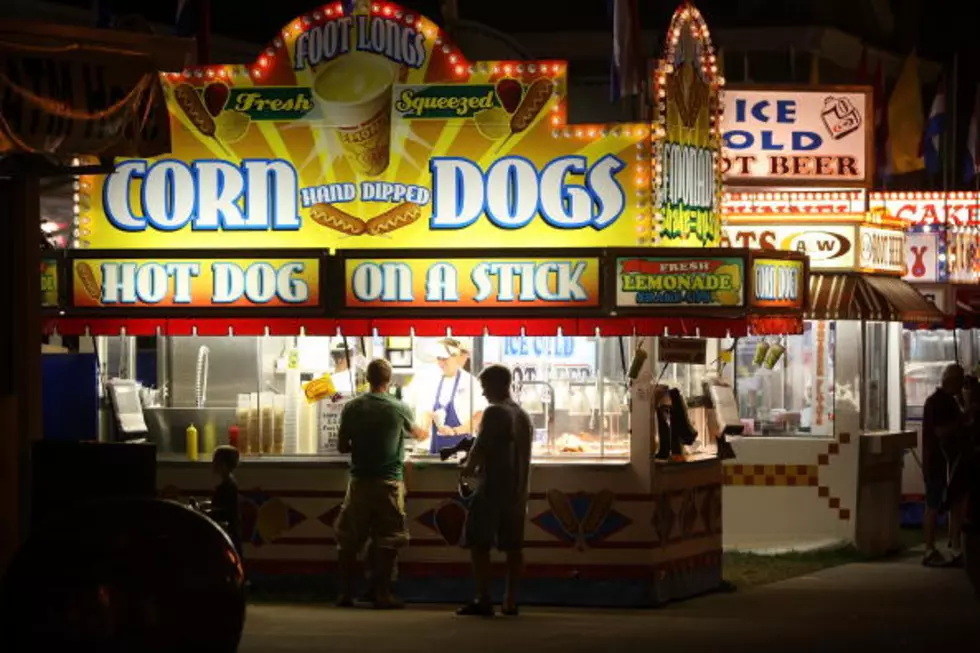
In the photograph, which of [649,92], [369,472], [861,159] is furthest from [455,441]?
[861,159]

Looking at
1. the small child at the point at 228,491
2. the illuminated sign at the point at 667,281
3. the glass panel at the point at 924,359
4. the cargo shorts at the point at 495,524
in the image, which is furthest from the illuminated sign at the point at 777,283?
the glass panel at the point at 924,359

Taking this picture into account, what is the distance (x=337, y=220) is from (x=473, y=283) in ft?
4.23

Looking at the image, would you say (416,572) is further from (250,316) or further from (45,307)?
(45,307)

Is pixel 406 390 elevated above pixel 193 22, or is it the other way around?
pixel 193 22

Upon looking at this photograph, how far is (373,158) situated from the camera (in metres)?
14.7

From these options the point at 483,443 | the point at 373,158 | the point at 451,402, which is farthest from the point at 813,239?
the point at 483,443

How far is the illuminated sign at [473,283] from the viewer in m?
14.2

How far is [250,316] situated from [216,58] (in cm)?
1440

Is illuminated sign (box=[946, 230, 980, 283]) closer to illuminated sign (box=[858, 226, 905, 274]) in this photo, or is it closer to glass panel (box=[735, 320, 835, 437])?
illuminated sign (box=[858, 226, 905, 274])

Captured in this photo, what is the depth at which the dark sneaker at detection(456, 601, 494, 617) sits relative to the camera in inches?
547

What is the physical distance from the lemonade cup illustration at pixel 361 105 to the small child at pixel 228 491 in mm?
2474

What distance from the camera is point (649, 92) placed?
14523 millimetres

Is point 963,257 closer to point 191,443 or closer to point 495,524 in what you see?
point 495,524

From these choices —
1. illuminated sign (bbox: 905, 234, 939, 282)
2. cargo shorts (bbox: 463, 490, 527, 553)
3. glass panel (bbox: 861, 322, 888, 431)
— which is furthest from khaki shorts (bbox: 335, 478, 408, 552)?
illuminated sign (bbox: 905, 234, 939, 282)
